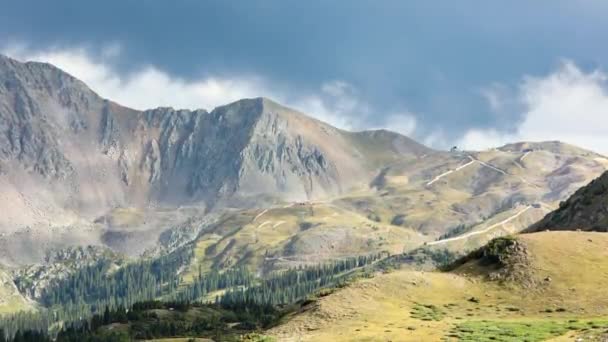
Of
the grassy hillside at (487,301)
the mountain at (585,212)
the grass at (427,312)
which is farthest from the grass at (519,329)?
the mountain at (585,212)

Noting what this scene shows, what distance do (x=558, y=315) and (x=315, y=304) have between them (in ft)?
82.5

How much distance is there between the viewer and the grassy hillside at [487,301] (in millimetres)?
58469

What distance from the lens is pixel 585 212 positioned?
131625mm

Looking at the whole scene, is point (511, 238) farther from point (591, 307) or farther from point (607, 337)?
point (607, 337)

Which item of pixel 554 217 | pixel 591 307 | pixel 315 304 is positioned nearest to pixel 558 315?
pixel 591 307

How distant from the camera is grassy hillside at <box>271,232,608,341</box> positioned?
58.5 meters

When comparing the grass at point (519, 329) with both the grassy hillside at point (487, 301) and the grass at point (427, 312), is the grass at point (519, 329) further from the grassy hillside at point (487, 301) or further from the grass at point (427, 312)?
the grass at point (427, 312)

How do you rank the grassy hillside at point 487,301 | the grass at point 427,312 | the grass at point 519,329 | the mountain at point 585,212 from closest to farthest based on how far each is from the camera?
the grass at point 519,329 < the grassy hillside at point 487,301 < the grass at point 427,312 < the mountain at point 585,212

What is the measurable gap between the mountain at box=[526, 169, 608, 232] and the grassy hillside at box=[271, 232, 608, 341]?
39.9 metres

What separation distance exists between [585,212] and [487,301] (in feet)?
233

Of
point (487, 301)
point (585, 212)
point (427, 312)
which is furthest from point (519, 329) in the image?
point (585, 212)

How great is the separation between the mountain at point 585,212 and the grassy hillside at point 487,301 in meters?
39.9

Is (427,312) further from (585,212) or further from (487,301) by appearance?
(585,212)

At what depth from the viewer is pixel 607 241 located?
279 feet
